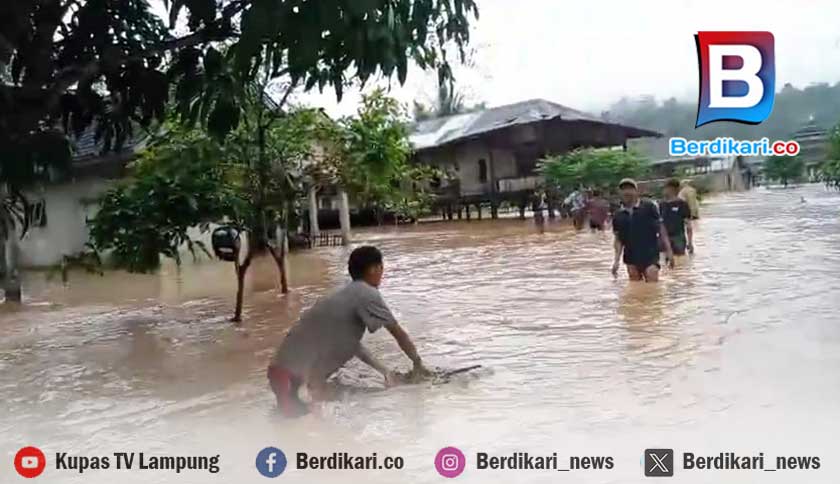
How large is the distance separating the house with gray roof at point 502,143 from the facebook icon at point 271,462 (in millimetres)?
1072

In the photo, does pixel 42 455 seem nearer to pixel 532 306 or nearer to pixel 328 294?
pixel 328 294

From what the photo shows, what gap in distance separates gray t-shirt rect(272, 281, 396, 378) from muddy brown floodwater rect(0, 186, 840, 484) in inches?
4.6

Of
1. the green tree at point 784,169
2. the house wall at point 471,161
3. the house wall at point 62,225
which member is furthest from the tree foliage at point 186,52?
the green tree at point 784,169

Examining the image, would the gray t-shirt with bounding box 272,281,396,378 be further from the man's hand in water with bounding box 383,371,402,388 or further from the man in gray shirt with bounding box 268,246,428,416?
the man's hand in water with bounding box 383,371,402,388

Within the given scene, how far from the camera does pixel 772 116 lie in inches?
101

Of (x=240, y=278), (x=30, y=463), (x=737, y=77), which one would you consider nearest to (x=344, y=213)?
(x=240, y=278)

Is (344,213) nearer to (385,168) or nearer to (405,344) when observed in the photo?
(385,168)

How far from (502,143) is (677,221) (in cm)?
65

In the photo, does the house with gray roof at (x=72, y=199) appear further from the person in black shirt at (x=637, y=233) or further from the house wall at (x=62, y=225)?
the person in black shirt at (x=637, y=233)

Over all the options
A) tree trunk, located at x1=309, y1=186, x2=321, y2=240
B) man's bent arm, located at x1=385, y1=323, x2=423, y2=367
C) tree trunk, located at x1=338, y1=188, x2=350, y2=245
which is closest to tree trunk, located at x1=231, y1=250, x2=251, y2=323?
tree trunk, located at x1=309, y1=186, x2=321, y2=240

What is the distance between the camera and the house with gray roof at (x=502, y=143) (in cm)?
294

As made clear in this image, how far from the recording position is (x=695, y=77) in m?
2.60

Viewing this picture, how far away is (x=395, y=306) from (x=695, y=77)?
118cm

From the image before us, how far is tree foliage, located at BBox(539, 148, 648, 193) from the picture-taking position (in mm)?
2932
